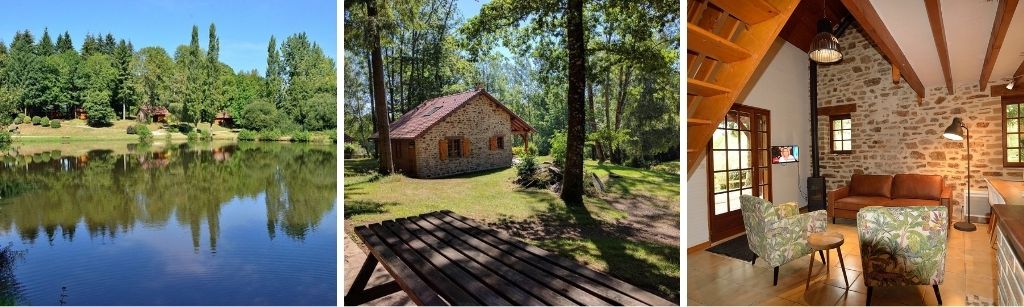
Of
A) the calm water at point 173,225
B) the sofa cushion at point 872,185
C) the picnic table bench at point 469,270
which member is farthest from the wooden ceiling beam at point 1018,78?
the calm water at point 173,225

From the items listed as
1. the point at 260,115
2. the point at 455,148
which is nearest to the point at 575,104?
the point at 455,148

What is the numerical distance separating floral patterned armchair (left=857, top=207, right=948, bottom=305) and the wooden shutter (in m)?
2.33

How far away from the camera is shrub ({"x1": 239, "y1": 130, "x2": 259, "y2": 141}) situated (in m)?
4.29

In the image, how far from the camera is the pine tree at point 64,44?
4.50m

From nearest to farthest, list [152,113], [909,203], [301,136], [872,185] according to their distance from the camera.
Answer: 1. [301,136]
2. [909,203]
3. [152,113]
4. [872,185]

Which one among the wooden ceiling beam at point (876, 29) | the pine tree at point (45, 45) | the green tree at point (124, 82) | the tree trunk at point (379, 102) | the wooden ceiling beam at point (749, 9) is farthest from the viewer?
the green tree at point (124, 82)

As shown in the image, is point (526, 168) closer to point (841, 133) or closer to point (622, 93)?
point (622, 93)

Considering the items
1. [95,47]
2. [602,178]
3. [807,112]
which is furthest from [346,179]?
→ [807,112]

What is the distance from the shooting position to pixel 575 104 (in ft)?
8.32

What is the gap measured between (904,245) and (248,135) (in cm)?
507

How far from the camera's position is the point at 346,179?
2.41m

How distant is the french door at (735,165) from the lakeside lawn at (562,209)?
67.5 inches

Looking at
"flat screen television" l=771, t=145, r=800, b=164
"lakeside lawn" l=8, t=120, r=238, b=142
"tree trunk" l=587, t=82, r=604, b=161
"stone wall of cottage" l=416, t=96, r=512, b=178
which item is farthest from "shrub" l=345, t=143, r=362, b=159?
"flat screen television" l=771, t=145, r=800, b=164

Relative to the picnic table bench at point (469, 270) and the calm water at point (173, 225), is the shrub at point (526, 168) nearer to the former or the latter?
the picnic table bench at point (469, 270)
